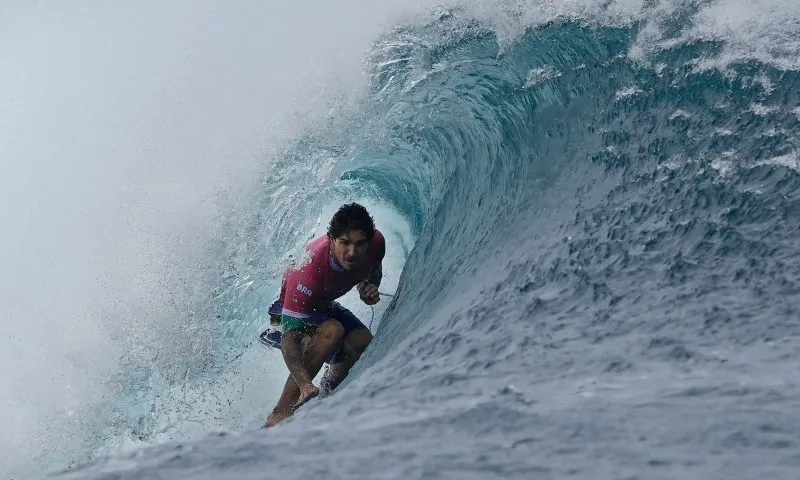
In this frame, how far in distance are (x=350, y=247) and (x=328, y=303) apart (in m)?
0.42

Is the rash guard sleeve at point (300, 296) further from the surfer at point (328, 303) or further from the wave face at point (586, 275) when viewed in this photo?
the wave face at point (586, 275)

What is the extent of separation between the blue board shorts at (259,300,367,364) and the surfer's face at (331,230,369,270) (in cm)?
33

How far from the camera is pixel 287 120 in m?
5.84

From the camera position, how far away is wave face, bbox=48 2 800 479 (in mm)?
1525

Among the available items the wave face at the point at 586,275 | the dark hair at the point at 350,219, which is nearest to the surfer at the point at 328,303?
the dark hair at the point at 350,219

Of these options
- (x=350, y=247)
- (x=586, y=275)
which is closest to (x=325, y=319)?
(x=350, y=247)

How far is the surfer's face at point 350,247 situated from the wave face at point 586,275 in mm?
369

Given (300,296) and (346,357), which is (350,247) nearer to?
(300,296)

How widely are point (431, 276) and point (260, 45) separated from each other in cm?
413

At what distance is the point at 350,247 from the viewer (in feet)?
11.6

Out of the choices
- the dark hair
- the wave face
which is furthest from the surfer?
the wave face

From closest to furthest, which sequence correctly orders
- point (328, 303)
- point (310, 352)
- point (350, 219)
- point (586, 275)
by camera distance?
point (586, 275) < point (350, 219) < point (310, 352) < point (328, 303)

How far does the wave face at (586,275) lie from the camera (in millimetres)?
1525

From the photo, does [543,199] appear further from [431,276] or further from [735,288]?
[735,288]
